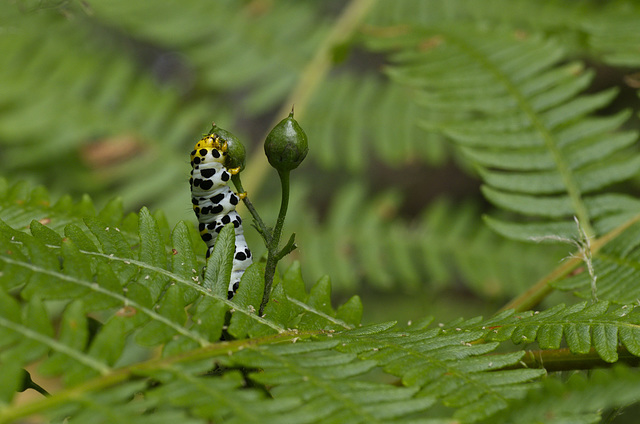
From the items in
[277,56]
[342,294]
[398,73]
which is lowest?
[342,294]

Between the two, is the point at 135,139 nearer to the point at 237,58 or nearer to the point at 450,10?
the point at 237,58

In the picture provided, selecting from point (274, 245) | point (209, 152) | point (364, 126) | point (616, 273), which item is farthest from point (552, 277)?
point (364, 126)

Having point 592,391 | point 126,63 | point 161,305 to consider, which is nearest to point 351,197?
point 126,63

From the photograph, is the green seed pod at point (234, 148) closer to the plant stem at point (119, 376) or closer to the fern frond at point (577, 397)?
the plant stem at point (119, 376)

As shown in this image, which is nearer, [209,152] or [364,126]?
[209,152]

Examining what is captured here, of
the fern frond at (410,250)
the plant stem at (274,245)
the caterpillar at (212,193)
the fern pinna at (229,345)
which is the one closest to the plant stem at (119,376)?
the fern pinna at (229,345)

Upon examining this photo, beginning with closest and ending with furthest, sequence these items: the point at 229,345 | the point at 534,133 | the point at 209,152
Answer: the point at 229,345 < the point at 209,152 < the point at 534,133

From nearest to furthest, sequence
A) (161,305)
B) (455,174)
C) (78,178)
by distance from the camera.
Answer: (161,305), (78,178), (455,174)

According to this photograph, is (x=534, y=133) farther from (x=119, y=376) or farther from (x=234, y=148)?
(x=119, y=376)
